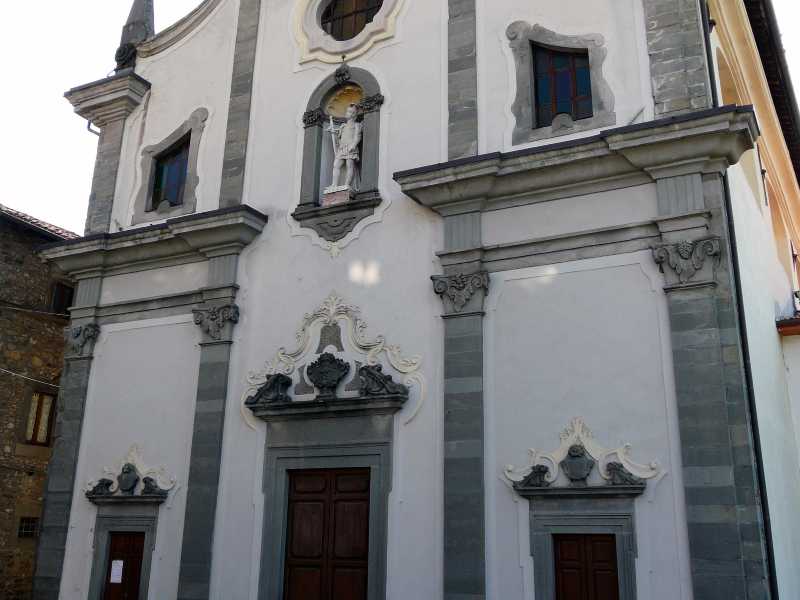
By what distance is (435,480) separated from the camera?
430 inches

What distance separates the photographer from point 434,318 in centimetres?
1162

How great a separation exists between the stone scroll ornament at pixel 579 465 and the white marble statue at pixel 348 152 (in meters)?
4.97

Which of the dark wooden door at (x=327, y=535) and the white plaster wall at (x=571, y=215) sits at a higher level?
the white plaster wall at (x=571, y=215)

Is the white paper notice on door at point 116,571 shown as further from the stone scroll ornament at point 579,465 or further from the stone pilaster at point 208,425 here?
the stone scroll ornament at point 579,465

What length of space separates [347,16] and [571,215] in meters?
5.70

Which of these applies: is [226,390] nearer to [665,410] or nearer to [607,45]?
[665,410]

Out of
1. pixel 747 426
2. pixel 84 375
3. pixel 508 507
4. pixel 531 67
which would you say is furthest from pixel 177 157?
pixel 747 426

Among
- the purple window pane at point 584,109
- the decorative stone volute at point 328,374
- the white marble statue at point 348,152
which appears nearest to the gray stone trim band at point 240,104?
the white marble statue at point 348,152

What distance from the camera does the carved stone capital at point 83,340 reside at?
47.4 feet

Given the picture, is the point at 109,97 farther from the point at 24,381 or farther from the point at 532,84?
the point at 532,84

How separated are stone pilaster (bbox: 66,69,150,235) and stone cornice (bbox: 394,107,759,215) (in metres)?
6.28

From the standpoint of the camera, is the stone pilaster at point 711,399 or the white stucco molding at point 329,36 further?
the white stucco molding at point 329,36

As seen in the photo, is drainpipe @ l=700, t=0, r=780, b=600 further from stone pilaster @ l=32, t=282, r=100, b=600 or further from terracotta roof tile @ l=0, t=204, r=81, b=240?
terracotta roof tile @ l=0, t=204, r=81, b=240

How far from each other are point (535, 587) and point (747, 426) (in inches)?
116
